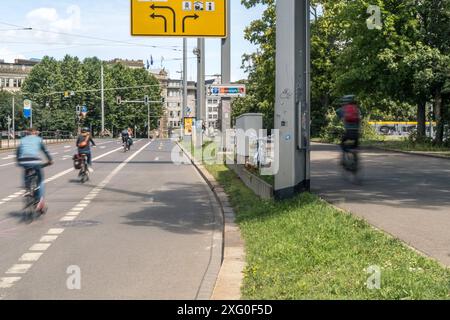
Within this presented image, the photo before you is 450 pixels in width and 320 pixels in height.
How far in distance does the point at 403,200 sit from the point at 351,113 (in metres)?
2.54

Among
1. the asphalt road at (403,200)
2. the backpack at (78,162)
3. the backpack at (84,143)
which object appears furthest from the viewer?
the backpack at (84,143)

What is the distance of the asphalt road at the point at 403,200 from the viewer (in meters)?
7.61

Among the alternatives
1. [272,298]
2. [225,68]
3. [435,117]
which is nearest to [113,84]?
[435,117]

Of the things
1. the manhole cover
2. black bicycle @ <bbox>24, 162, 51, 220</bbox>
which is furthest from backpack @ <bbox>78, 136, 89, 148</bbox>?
the manhole cover

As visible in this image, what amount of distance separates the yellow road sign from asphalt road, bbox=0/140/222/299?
16.6 ft

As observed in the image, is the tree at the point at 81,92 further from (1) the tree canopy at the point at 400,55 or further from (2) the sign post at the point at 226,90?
(2) the sign post at the point at 226,90

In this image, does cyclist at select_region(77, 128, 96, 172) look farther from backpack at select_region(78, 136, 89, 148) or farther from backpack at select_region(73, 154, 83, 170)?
backpack at select_region(73, 154, 83, 170)

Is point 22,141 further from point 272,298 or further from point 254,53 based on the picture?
point 254,53

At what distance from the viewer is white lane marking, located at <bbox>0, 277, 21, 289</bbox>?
6.29 meters

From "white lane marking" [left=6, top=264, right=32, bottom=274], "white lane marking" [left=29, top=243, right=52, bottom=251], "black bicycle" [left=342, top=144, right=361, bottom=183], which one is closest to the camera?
"white lane marking" [left=6, top=264, right=32, bottom=274]

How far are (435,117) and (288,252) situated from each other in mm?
30566

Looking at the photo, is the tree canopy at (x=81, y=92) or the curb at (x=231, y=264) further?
the tree canopy at (x=81, y=92)

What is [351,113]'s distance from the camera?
43.2 ft

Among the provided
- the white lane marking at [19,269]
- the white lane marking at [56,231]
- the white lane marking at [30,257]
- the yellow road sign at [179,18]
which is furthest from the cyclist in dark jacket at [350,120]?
the white lane marking at [19,269]
